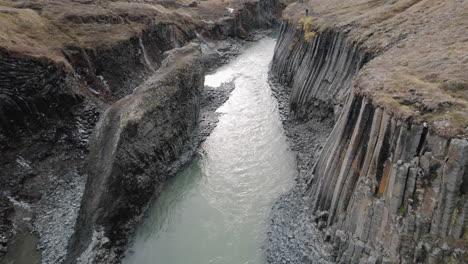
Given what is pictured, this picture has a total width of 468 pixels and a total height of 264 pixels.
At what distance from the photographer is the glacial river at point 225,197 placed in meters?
19.8

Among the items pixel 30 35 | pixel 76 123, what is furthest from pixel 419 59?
pixel 30 35

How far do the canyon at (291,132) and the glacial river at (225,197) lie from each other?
3.37 feet

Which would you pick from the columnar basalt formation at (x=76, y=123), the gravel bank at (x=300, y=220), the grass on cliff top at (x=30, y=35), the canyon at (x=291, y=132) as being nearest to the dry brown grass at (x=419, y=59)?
the canyon at (x=291, y=132)

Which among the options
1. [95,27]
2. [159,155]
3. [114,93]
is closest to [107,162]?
[159,155]

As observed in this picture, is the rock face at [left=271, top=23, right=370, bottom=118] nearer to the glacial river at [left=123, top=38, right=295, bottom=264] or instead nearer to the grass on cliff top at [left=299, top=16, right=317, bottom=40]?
the grass on cliff top at [left=299, top=16, right=317, bottom=40]

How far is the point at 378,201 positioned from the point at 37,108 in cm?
2726

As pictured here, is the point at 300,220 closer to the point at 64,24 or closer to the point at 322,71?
the point at 322,71

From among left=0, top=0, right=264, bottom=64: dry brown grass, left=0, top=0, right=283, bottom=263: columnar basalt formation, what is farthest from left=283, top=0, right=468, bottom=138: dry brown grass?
left=0, top=0, right=264, bottom=64: dry brown grass

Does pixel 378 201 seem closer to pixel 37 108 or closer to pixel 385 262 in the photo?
pixel 385 262

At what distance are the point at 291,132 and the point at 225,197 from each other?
10.5 m

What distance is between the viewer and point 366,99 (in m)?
16.2

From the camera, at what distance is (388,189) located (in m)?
14.0

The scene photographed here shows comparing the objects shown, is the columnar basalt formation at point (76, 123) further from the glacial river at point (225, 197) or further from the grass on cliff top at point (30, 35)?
the glacial river at point (225, 197)

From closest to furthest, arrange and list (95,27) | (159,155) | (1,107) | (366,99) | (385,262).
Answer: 1. (385,262)
2. (366,99)
3. (1,107)
4. (159,155)
5. (95,27)
